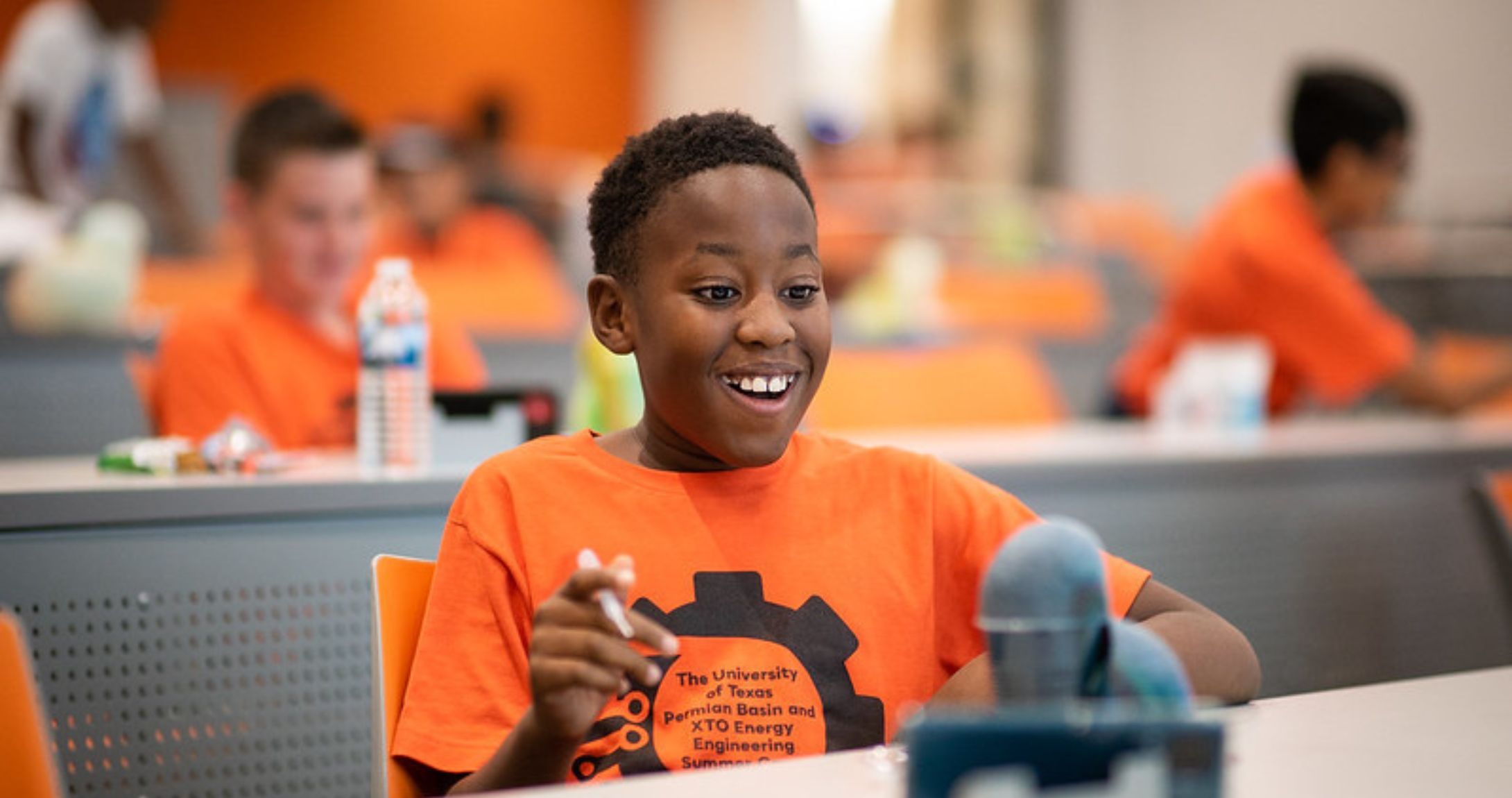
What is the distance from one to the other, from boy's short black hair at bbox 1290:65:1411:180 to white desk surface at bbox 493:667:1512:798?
2746mm

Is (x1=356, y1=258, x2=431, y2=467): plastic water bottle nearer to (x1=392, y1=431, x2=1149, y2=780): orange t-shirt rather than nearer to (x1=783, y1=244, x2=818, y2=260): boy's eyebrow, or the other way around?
(x1=392, y1=431, x2=1149, y2=780): orange t-shirt

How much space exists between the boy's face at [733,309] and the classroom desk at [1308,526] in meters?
1.18

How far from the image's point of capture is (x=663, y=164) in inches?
58.9

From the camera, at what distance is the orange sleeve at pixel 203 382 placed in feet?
9.71

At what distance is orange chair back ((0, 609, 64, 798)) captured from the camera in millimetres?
1170

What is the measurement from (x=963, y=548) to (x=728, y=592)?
237mm

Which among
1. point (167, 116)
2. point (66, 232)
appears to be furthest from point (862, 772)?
point (167, 116)

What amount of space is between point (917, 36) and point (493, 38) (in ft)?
10.8

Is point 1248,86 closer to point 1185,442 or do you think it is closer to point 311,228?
point 1185,442

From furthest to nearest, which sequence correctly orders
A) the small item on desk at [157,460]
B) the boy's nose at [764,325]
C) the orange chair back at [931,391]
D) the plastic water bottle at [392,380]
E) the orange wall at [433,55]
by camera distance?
1. the orange wall at [433,55]
2. the orange chair back at [931,391]
3. the plastic water bottle at [392,380]
4. the small item on desk at [157,460]
5. the boy's nose at [764,325]

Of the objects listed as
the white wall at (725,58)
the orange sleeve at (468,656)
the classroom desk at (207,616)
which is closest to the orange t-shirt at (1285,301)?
the classroom desk at (207,616)

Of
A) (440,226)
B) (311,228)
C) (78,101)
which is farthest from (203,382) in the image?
(440,226)

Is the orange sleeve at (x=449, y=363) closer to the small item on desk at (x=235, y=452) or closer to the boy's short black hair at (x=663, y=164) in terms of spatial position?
the small item on desk at (x=235, y=452)

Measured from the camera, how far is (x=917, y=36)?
40.4ft
